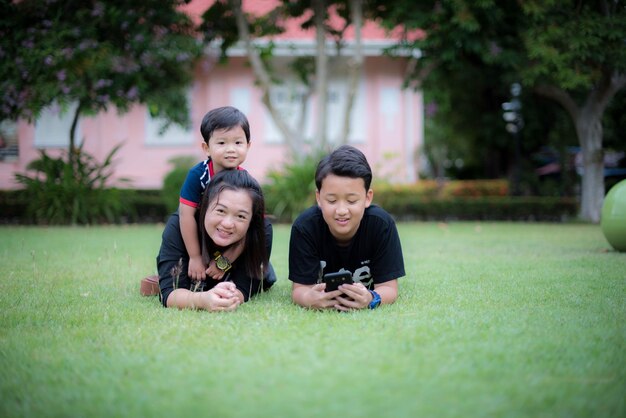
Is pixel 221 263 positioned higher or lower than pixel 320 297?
higher

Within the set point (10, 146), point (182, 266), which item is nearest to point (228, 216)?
point (182, 266)

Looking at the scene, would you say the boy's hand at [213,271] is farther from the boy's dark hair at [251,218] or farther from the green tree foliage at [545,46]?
the green tree foliage at [545,46]

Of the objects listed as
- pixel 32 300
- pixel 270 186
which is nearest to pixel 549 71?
pixel 270 186

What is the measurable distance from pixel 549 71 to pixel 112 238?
8.01 meters

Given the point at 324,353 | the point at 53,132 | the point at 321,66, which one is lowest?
the point at 324,353

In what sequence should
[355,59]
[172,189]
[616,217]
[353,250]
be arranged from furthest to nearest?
1. [172,189]
2. [355,59]
3. [616,217]
4. [353,250]

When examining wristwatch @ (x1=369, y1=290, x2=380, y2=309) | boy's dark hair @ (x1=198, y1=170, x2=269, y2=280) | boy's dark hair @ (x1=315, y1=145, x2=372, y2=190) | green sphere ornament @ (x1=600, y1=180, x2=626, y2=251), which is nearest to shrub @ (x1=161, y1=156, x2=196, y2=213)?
green sphere ornament @ (x1=600, y1=180, x2=626, y2=251)

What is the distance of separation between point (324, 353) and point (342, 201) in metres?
1.18

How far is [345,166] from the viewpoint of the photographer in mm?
3436

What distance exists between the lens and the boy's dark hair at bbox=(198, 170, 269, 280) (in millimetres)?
3713

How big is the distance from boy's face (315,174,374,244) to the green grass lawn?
522mm

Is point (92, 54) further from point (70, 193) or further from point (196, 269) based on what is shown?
point (196, 269)

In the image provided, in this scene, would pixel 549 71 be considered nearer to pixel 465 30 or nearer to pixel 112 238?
pixel 465 30

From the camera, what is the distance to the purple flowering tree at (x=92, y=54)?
10.7m
